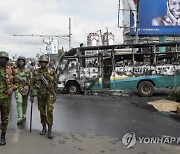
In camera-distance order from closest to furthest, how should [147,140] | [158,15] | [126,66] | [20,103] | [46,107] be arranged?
[46,107] < [147,140] < [20,103] < [126,66] < [158,15]

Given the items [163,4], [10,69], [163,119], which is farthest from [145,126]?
[163,4]

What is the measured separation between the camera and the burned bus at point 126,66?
1866 centimetres

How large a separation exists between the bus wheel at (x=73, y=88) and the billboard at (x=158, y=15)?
12.5 m

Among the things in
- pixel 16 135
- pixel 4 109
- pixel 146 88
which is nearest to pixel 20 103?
pixel 16 135

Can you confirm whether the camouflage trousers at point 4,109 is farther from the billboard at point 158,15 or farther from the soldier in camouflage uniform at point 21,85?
the billboard at point 158,15

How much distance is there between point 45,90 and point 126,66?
35.4 ft

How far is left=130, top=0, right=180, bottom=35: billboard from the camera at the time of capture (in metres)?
30.9

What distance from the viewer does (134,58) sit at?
1894 centimetres

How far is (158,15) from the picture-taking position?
31.0m

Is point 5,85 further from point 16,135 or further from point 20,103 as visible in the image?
point 20,103

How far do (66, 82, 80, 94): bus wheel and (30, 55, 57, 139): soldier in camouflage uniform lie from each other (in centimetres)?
1149

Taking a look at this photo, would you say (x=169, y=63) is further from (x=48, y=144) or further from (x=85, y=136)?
(x=48, y=144)

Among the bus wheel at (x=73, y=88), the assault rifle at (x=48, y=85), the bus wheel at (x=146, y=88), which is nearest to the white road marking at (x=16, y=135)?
the assault rifle at (x=48, y=85)

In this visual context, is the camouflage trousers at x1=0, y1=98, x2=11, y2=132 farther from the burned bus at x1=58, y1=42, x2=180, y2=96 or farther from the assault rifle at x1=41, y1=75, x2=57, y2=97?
the burned bus at x1=58, y1=42, x2=180, y2=96
